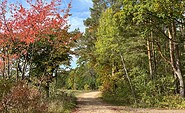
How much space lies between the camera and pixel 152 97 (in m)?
20.0

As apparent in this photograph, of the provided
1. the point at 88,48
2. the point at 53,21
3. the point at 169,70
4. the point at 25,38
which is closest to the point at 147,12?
the point at 53,21

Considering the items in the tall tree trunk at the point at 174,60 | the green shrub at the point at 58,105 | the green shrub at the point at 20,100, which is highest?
the tall tree trunk at the point at 174,60

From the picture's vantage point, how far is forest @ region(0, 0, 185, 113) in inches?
509

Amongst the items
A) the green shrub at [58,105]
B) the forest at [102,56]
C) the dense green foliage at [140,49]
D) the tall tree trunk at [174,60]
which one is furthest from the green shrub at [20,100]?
the tall tree trunk at [174,60]

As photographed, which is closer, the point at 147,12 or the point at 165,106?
the point at 147,12

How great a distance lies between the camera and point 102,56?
30.1m

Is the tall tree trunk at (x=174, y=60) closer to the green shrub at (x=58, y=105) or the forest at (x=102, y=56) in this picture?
the forest at (x=102, y=56)

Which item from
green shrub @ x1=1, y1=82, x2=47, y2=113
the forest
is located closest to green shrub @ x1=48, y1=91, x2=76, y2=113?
the forest

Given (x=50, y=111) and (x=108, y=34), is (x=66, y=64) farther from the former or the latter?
(x=50, y=111)

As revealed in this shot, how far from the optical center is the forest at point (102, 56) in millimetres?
12938

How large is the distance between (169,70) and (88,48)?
12561mm

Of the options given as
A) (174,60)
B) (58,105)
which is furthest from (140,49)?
(58,105)

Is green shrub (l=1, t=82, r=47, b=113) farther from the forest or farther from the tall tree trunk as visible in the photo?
the tall tree trunk

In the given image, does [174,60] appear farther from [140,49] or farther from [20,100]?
[20,100]
